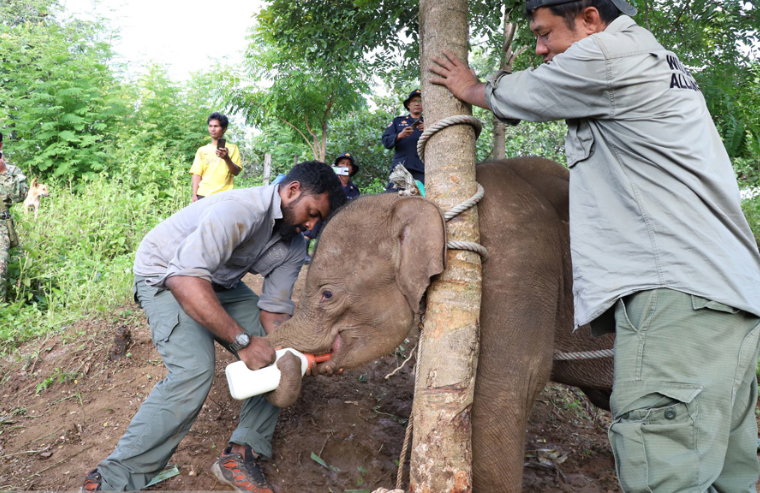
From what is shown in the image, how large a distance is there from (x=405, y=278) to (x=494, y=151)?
5.49m

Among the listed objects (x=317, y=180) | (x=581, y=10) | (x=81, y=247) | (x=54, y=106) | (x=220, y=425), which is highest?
(x=54, y=106)

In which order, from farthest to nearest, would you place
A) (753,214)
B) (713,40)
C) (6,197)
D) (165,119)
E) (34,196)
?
(165,119)
(753,214)
(34,196)
(6,197)
(713,40)

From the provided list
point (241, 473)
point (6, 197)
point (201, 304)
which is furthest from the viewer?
point (6, 197)

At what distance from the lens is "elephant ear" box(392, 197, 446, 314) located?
8.37 feet

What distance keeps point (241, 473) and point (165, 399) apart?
2.48 ft

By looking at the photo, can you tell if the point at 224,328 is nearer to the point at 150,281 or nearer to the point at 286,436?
the point at 150,281

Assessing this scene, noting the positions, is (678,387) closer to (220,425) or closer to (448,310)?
(448,310)

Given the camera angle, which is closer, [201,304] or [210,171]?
[201,304]

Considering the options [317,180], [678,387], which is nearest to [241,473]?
[317,180]

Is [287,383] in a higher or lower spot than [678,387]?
lower

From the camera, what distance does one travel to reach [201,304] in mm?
3010


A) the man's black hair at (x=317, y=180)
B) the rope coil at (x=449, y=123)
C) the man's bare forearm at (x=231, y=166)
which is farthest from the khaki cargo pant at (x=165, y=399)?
the man's bare forearm at (x=231, y=166)

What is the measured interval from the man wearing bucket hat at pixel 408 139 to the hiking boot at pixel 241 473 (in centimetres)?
395

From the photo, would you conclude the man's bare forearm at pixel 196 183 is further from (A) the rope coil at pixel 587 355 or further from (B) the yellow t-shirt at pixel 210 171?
(A) the rope coil at pixel 587 355
